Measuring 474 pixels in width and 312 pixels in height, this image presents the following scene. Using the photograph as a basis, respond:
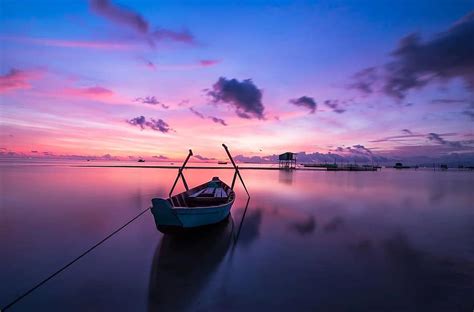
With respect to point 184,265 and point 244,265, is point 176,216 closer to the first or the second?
point 184,265

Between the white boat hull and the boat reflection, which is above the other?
the white boat hull

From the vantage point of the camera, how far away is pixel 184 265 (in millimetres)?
8023

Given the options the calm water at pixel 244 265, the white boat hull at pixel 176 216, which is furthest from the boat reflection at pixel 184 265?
the white boat hull at pixel 176 216

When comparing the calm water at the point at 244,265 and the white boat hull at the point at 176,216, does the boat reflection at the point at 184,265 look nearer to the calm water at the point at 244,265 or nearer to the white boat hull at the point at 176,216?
the calm water at the point at 244,265

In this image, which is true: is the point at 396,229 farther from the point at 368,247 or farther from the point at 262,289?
the point at 262,289

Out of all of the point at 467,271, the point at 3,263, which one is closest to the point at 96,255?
the point at 3,263

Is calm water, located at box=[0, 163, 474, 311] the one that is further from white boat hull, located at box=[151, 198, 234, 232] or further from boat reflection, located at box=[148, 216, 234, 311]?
white boat hull, located at box=[151, 198, 234, 232]

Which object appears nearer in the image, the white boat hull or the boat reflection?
the boat reflection

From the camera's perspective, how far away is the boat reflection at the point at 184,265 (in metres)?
6.09

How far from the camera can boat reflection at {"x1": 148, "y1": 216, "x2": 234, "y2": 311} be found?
20.0 ft

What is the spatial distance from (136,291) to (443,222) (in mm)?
17321

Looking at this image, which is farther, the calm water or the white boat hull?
the white boat hull

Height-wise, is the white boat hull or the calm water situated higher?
the white boat hull

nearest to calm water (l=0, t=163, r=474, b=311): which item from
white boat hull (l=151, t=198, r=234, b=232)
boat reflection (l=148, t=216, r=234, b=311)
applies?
boat reflection (l=148, t=216, r=234, b=311)
